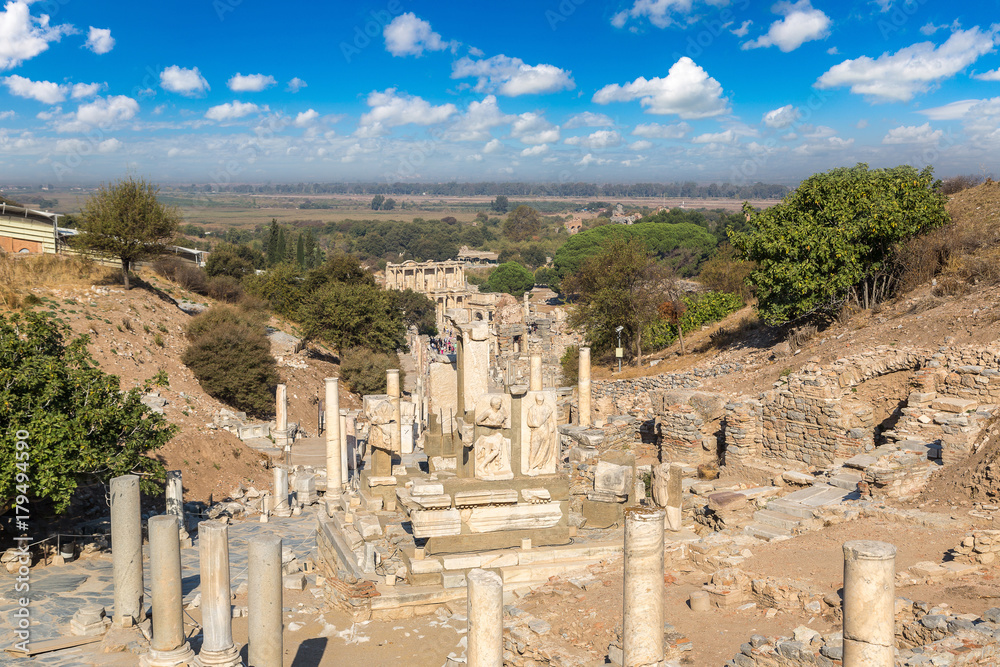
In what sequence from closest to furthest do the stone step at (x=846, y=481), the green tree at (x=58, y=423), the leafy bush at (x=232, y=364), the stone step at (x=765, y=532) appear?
the stone step at (x=765, y=532) → the green tree at (x=58, y=423) → the stone step at (x=846, y=481) → the leafy bush at (x=232, y=364)

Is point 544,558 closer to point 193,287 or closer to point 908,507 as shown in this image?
point 908,507

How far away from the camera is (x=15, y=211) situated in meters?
35.1

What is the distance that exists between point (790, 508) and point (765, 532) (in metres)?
0.80

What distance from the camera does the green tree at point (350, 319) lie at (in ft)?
132

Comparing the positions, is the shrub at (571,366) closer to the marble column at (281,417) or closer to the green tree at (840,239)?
the green tree at (840,239)

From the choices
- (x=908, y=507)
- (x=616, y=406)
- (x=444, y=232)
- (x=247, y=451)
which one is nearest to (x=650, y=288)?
(x=616, y=406)

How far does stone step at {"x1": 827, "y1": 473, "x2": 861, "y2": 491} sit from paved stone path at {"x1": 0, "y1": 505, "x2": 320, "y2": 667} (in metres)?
8.43

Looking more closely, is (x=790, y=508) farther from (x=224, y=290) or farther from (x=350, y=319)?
(x=224, y=290)

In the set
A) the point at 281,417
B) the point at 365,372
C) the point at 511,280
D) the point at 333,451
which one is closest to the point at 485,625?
the point at 333,451

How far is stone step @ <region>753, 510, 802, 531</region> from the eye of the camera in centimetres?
1089

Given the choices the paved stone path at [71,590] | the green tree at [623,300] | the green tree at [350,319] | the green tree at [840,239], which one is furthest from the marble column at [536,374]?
the green tree at [350,319]

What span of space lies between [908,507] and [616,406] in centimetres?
1233

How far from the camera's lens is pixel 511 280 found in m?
86.4

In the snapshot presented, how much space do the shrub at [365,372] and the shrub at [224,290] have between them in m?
7.61
